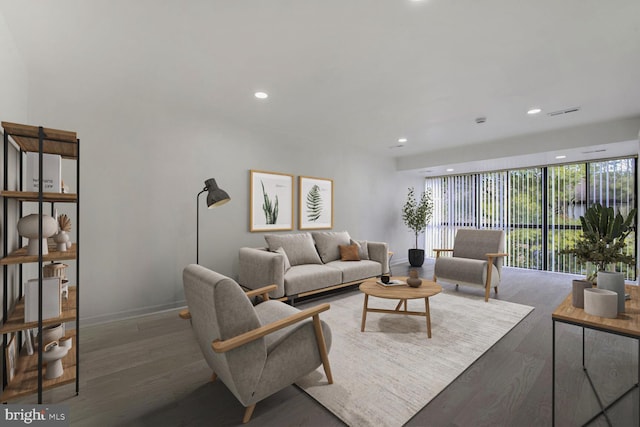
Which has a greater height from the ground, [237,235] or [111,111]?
[111,111]

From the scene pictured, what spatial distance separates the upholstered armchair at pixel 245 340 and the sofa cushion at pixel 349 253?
9.12 ft

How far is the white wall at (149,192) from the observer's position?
313 cm

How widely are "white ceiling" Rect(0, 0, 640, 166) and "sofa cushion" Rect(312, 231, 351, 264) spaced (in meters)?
1.90

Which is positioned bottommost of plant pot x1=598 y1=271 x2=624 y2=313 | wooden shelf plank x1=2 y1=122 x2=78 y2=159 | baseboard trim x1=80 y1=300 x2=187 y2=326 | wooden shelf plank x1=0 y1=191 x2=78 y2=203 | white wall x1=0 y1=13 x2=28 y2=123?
baseboard trim x1=80 y1=300 x2=187 y2=326

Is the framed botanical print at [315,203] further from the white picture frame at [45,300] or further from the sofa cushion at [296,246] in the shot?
the white picture frame at [45,300]

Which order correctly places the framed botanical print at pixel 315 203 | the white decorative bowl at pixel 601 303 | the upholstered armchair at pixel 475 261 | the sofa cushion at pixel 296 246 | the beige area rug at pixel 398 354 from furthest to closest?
1. the framed botanical print at pixel 315 203
2. the sofa cushion at pixel 296 246
3. the upholstered armchair at pixel 475 261
4. the beige area rug at pixel 398 354
5. the white decorative bowl at pixel 601 303

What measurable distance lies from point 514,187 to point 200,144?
653cm

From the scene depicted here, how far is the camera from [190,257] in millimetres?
3814

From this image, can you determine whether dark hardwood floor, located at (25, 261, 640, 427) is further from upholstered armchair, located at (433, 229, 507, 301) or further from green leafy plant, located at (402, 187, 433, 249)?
green leafy plant, located at (402, 187, 433, 249)

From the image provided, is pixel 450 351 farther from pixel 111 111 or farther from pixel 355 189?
pixel 111 111

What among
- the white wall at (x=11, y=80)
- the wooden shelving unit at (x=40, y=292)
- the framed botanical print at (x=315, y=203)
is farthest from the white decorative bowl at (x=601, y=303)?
the framed botanical print at (x=315, y=203)

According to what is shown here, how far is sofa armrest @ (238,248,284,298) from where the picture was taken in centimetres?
347

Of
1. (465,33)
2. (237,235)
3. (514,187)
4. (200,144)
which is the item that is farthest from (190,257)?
(514,187)

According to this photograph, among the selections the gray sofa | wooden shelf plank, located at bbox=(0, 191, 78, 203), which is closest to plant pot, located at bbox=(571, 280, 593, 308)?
the gray sofa
